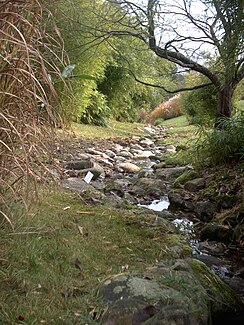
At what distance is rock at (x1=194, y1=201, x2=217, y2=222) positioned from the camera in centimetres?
314

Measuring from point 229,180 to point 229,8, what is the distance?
55.8 inches

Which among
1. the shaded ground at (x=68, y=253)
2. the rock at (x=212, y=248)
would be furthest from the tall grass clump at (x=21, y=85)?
the rock at (x=212, y=248)

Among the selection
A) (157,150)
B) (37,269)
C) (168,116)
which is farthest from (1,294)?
(168,116)

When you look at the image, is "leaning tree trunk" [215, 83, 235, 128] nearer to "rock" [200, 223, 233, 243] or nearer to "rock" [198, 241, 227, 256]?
"rock" [200, 223, 233, 243]

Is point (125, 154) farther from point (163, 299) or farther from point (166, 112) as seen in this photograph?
point (166, 112)

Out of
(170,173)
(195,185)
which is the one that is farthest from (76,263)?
(170,173)

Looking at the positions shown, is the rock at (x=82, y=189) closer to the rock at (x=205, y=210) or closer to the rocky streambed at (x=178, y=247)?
the rocky streambed at (x=178, y=247)

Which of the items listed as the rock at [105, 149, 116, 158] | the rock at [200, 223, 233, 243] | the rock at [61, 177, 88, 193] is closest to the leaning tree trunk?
the rock at [105, 149, 116, 158]

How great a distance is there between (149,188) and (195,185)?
0.46 m

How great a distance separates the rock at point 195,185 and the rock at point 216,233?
38.9 inches

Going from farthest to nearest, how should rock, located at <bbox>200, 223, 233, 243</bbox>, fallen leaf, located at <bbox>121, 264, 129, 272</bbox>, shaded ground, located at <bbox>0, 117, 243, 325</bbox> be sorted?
rock, located at <bbox>200, 223, 233, 243</bbox>, fallen leaf, located at <bbox>121, 264, 129, 272</bbox>, shaded ground, located at <bbox>0, 117, 243, 325</bbox>

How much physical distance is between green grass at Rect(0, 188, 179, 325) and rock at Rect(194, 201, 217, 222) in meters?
0.78

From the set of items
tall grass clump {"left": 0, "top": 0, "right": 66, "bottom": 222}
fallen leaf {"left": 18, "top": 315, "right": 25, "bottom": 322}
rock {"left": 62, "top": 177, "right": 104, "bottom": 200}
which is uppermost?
tall grass clump {"left": 0, "top": 0, "right": 66, "bottom": 222}

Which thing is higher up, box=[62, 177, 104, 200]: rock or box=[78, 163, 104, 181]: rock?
box=[62, 177, 104, 200]: rock
